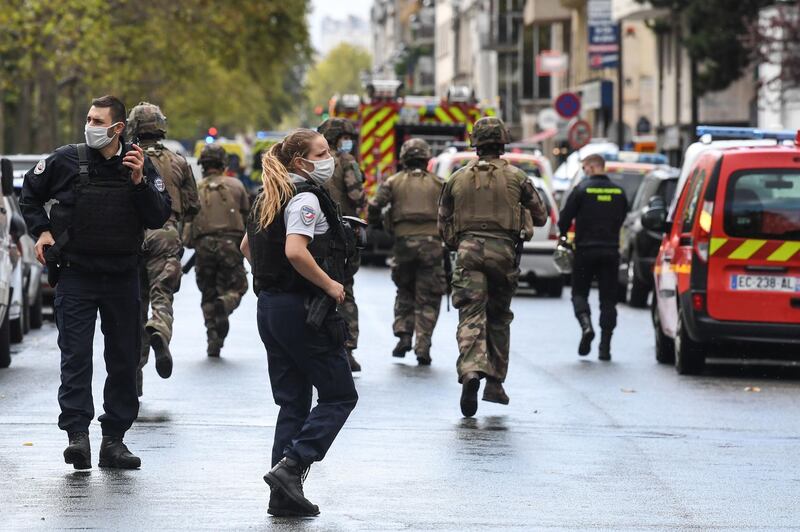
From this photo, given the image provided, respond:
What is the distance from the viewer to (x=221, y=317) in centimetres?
1662

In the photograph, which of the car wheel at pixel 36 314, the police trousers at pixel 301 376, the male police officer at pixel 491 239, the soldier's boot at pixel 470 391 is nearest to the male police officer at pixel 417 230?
the male police officer at pixel 491 239

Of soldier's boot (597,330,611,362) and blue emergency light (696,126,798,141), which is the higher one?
blue emergency light (696,126,798,141)

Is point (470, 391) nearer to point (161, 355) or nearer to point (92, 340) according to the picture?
point (161, 355)

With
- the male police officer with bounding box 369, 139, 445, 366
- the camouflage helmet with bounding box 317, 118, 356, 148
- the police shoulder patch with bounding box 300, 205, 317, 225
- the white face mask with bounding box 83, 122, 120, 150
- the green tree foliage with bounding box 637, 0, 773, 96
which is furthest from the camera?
the green tree foliage with bounding box 637, 0, 773, 96

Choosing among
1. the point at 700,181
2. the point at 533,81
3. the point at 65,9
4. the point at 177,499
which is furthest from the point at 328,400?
the point at 533,81

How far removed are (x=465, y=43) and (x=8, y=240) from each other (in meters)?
82.2

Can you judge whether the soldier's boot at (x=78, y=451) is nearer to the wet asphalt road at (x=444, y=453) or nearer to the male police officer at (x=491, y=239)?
the wet asphalt road at (x=444, y=453)

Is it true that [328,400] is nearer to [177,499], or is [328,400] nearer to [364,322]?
[177,499]

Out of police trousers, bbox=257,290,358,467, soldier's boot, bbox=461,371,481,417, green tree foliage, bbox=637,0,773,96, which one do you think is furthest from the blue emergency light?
green tree foliage, bbox=637,0,773,96

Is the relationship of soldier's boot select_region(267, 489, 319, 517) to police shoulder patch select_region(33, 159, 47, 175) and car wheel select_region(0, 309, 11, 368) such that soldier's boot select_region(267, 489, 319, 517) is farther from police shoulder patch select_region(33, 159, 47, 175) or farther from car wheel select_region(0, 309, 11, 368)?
car wheel select_region(0, 309, 11, 368)

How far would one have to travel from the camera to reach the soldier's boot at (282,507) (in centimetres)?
834

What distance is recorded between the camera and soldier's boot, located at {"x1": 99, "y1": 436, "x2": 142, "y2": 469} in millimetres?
9617

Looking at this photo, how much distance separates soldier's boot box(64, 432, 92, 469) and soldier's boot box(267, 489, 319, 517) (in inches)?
55.9

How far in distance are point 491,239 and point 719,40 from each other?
3170 centimetres
